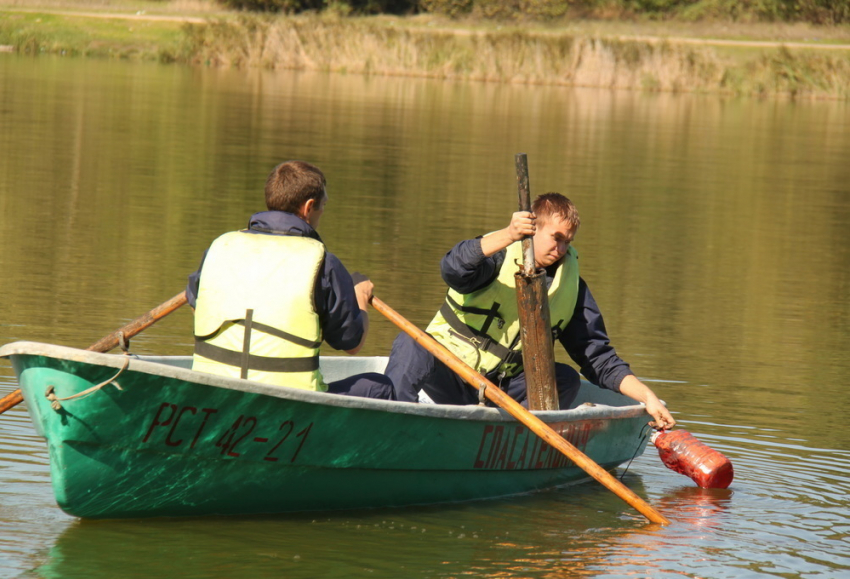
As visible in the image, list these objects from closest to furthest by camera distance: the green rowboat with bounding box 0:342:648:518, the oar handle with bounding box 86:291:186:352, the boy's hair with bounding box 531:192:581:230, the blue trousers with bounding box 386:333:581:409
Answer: the green rowboat with bounding box 0:342:648:518, the oar handle with bounding box 86:291:186:352, the boy's hair with bounding box 531:192:581:230, the blue trousers with bounding box 386:333:581:409

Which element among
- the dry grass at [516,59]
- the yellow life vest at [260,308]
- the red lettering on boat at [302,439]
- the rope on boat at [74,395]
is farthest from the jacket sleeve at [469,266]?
the dry grass at [516,59]

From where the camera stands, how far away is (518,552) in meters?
5.10

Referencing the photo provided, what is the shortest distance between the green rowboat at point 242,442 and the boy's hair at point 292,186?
2.42 ft

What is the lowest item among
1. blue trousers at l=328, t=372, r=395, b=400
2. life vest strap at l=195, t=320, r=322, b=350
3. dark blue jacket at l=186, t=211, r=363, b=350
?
blue trousers at l=328, t=372, r=395, b=400

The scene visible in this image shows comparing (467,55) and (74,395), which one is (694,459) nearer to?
(74,395)

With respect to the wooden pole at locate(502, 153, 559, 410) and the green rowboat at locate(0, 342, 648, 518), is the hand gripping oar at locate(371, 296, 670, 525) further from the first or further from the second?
the wooden pole at locate(502, 153, 559, 410)

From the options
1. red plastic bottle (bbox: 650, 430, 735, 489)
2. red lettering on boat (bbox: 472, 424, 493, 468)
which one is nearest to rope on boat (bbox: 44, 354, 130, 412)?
red lettering on boat (bbox: 472, 424, 493, 468)

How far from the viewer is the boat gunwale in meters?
4.33

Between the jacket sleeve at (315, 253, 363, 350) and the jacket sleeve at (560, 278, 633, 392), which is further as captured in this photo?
the jacket sleeve at (560, 278, 633, 392)

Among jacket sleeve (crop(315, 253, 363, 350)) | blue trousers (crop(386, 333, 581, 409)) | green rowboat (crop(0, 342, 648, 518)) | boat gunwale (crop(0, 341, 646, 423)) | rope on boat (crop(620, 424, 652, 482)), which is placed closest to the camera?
boat gunwale (crop(0, 341, 646, 423))

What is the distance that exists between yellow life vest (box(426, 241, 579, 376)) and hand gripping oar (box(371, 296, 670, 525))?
0.39m

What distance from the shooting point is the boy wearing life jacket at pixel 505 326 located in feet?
18.3

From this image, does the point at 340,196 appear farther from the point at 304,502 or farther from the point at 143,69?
the point at 143,69

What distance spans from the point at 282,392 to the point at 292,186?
2.61 feet
